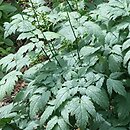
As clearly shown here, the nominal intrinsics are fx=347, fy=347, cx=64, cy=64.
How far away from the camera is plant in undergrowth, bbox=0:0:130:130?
2848 millimetres

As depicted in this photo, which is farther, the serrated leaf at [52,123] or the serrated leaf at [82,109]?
the serrated leaf at [52,123]

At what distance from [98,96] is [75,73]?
1.09 ft

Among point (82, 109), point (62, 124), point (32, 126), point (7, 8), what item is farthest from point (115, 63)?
point (7, 8)

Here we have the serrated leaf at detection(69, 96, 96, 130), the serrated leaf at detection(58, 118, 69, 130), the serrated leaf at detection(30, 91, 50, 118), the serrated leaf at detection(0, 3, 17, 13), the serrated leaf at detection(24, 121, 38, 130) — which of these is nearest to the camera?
the serrated leaf at detection(69, 96, 96, 130)

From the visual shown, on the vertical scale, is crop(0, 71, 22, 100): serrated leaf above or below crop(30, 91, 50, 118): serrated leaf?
above

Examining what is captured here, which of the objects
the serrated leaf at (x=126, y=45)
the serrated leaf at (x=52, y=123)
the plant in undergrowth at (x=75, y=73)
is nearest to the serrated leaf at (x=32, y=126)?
the plant in undergrowth at (x=75, y=73)

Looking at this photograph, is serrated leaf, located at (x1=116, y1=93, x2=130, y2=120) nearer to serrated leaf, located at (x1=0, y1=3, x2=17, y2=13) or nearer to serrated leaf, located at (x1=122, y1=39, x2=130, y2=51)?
serrated leaf, located at (x1=122, y1=39, x2=130, y2=51)

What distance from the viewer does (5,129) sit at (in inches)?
123

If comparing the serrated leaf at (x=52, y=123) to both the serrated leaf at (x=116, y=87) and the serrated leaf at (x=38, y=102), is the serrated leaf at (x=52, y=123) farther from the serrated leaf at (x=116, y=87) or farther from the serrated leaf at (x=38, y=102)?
the serrated leaf at (x=116, y=87)

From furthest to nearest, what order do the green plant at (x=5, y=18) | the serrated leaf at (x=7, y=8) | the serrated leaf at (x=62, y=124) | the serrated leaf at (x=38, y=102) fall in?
the serrated leaf at (x=7, y=8) < the green plant at (x=5, y=18) < the serrated leaf at (x=38, y=102) < the serrated leaf at (x=62, y=124)

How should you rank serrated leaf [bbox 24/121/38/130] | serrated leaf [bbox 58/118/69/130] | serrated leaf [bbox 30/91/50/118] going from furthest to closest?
serrated leaf [bbox 24/121/38/130], serrated leaf [bbox 30/91/50/118], serrated leaf [bbox 58/118/69/130]

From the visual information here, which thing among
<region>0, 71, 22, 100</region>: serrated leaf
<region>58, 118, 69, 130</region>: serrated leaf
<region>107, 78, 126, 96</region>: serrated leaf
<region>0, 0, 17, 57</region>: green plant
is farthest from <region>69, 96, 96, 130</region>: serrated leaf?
<region>0, 0, 17, 57</region>: green plant

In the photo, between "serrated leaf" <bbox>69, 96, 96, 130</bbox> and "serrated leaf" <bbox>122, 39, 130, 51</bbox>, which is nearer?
"serrated leaf" <bbox>69, 96, 96, 130</bbox>

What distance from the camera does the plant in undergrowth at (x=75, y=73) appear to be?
285 cm
